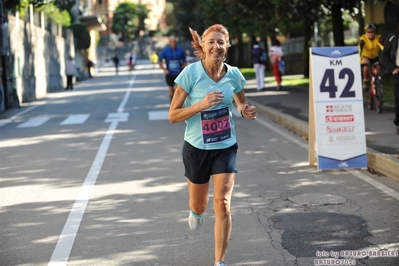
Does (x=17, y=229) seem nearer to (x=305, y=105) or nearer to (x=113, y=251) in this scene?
(x=113, y=251)

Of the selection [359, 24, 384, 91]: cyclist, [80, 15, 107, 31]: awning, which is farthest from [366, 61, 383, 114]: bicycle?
[80, 15, 107, 31]: awning

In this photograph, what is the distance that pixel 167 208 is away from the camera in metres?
8.25

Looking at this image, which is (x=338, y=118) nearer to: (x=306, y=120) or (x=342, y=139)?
(x=342, y=139)

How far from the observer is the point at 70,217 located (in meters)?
7.94

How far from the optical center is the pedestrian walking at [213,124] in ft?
18.6

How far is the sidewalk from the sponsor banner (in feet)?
1.25

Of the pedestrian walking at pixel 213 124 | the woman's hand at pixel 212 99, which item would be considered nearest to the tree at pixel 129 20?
the pedestrian walking at pixel 213 124

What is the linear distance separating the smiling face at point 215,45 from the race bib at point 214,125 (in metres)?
0.38

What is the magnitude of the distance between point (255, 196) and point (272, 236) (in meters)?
1.97

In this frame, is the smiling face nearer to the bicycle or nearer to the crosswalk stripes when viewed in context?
the bicycle

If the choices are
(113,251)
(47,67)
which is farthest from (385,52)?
(47,67)

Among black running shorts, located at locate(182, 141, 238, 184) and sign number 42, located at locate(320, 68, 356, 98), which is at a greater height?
sign number 42, located at locate(320, 68, 356, 98)

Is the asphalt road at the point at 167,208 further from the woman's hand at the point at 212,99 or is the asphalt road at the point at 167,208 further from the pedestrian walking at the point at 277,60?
the pedestrian walking at the point at 277,60

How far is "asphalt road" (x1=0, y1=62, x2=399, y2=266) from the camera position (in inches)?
249
